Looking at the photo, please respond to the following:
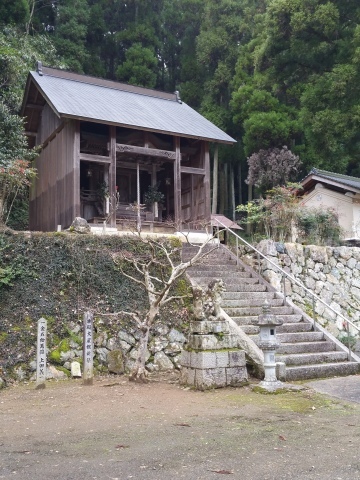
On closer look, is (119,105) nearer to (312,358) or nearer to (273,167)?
(273,167)

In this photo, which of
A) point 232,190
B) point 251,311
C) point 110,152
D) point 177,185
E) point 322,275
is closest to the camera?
point 251,311

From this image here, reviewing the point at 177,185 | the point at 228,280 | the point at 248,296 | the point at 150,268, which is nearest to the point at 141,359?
the point at 150,268

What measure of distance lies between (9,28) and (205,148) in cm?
1099

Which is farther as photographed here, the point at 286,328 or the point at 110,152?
the point at 110,152

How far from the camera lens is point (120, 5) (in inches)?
1304

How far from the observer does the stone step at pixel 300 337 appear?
30.5ft

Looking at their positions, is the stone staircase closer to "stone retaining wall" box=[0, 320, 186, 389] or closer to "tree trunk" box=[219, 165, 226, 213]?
"stone retaining wall" box=[0, 320, 186, 389]

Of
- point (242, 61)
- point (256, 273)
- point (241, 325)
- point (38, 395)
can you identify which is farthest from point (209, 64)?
point (38, 395)

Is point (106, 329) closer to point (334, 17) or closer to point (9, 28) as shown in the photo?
point (334, 17)

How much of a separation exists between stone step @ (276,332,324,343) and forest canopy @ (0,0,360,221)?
378 inches

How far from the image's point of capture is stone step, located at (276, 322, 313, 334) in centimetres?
967

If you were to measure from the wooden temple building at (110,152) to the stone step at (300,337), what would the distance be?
5.97 meters

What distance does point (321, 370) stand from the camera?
8508 millimetres

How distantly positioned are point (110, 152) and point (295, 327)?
7425 millimetres
